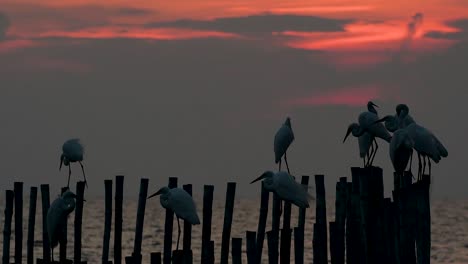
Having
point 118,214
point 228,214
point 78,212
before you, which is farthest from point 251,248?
point 78,212

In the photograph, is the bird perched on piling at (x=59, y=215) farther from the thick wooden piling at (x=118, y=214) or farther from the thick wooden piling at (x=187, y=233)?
the thick wooden piling at (x=187, y=233)

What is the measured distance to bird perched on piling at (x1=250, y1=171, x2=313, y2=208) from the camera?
1727cm

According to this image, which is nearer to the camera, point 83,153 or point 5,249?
point 5,249

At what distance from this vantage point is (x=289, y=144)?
69.4ft

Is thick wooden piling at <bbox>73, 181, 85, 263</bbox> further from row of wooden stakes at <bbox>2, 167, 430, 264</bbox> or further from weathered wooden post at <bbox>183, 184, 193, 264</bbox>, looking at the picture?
weathered wooden post at <bbox>183, 184, 193, 264</bbox>

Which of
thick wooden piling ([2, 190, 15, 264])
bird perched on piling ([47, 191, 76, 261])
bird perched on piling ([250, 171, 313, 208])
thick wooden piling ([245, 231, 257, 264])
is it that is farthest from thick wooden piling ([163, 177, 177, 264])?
thick wooden piling ([2, 190, 15, 264])

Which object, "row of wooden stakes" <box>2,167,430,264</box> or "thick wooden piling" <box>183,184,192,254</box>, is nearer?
"row of wooden stakes" <box>2,167,430,264</box>

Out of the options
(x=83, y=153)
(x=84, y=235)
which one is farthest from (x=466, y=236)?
(x=83, y=153)

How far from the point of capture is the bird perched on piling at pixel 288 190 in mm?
17266

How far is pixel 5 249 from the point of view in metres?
20.0

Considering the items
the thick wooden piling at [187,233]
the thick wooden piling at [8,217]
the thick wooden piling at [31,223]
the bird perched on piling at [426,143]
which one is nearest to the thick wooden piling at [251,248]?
the thick wooden piling at [187,233]

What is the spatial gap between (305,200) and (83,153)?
6.52 m

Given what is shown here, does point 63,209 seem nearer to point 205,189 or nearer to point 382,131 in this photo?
point 205,189

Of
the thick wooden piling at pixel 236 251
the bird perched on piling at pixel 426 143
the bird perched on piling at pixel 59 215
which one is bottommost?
the thick wooden piling at pixel 236 251
